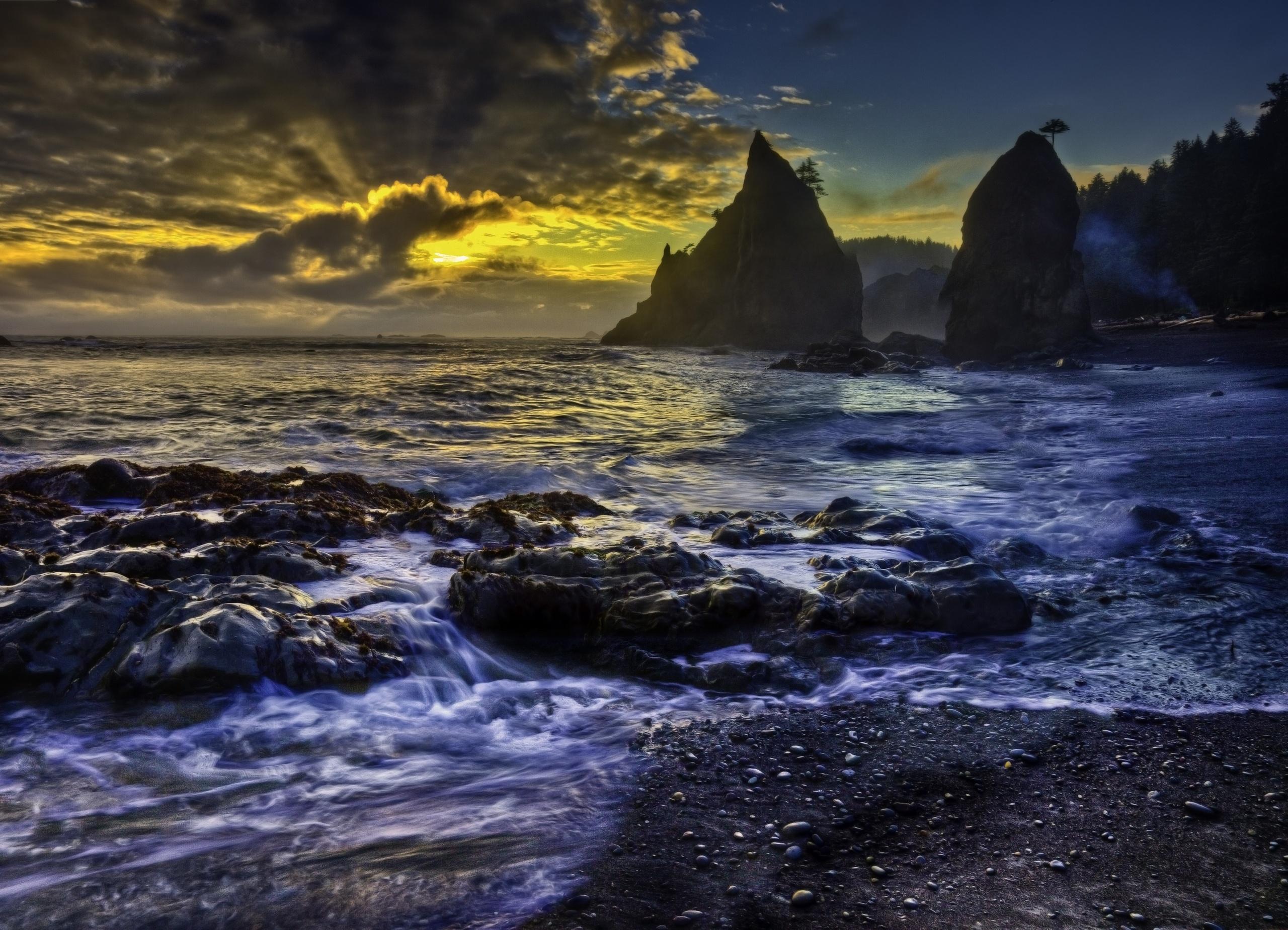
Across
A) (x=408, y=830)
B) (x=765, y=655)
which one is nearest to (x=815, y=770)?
(x=765, y=655)

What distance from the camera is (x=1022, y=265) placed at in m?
51.8

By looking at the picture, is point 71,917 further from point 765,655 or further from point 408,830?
point 765,655

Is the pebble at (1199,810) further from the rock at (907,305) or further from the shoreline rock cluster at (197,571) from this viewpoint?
the rock at (907,305)

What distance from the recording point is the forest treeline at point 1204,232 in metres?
51.0

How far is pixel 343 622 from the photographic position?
194 inches

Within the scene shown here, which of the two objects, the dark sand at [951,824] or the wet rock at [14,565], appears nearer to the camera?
the dark sand at [951,824]

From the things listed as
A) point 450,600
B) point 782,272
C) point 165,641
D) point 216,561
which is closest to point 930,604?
point 450,600

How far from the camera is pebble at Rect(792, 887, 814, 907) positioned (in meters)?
2.46

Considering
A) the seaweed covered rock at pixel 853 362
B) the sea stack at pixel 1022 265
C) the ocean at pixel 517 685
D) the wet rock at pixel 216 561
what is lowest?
the ocean at pixel 517 685

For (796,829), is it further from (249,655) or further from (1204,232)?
(1204,232)

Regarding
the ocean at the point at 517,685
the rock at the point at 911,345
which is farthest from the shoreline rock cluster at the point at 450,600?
the rock at the point at 911,345

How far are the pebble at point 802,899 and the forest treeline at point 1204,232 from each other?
58.0 m

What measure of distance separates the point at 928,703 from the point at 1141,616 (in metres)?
2.29

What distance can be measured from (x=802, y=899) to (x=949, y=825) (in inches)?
32.9
